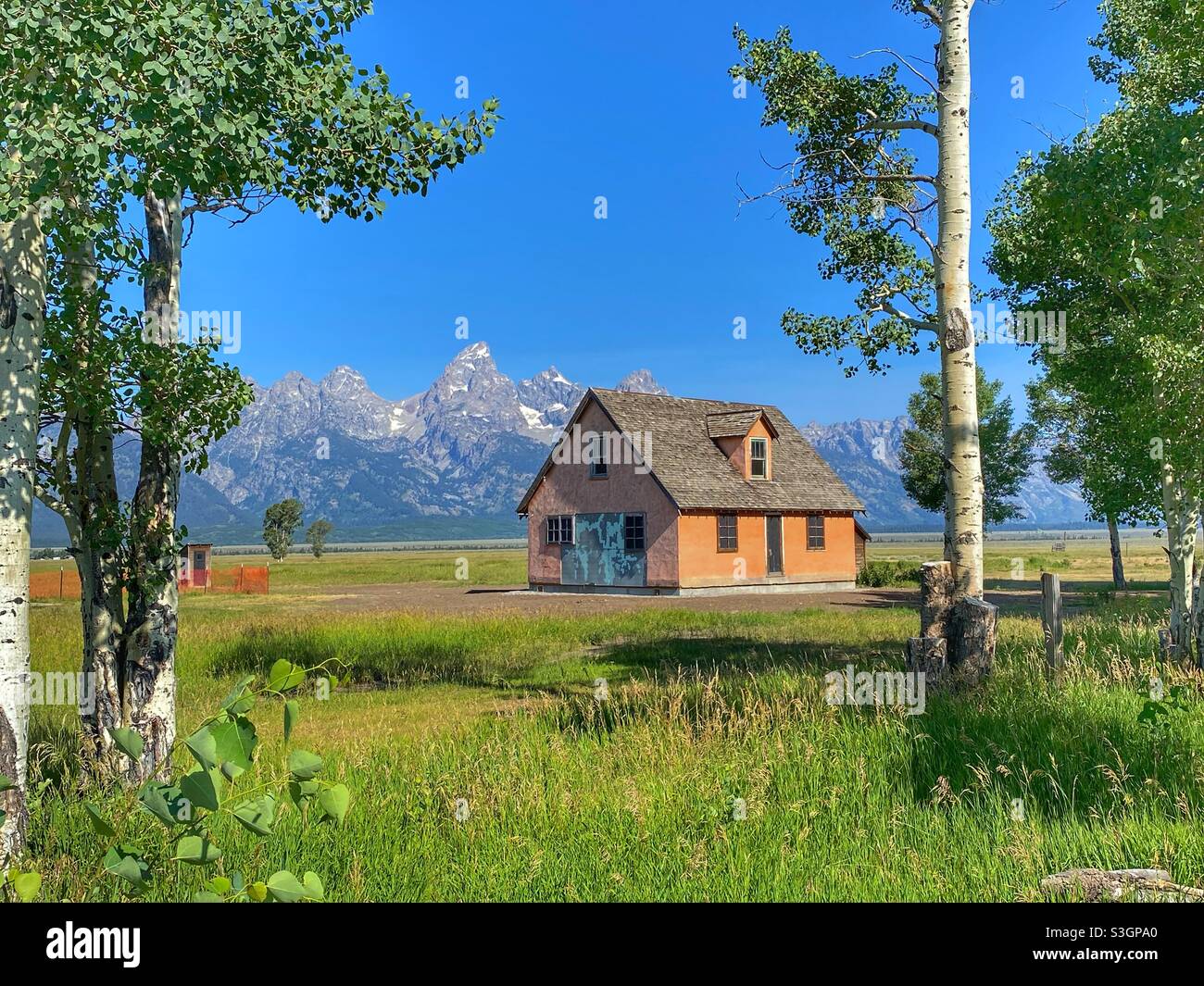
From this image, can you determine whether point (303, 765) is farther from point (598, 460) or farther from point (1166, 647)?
point (598, 460)

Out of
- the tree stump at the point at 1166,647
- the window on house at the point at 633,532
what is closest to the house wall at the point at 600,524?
the window on house at the point at 633,532

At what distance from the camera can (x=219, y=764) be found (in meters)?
2.84

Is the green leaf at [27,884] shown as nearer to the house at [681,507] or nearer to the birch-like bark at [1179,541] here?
the birch-like bark at [1179,541]

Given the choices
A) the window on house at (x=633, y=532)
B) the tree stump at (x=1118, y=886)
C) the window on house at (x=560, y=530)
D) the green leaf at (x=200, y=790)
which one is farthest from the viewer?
the window on house at (x=560, y=530)

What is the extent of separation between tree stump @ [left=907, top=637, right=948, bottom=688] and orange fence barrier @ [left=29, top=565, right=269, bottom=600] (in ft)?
120

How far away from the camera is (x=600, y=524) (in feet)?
119

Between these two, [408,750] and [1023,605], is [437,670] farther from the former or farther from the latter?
[1023,605]

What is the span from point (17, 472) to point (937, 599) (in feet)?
28.1

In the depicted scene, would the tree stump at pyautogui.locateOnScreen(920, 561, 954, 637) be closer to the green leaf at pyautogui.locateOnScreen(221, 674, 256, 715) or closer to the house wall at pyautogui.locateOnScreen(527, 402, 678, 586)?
the green leaf at pyautogui.locateOnScreen(221, 674, 256, 715)

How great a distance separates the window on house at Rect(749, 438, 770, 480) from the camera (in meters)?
38.4

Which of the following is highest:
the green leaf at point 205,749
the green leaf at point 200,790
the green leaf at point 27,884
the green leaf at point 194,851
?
the green leaf at point 205,749

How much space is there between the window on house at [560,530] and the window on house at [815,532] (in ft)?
34.7

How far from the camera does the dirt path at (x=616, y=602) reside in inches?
1028
